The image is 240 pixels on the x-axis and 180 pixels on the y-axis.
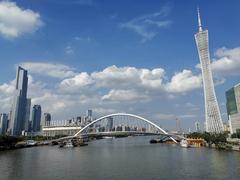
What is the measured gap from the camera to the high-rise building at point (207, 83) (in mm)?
55000

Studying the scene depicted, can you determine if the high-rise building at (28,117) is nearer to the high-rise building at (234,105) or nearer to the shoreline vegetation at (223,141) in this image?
the high-rise building at (234,105)

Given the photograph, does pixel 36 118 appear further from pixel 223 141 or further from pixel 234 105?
pixel 223 141

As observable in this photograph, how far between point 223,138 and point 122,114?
28110 mm

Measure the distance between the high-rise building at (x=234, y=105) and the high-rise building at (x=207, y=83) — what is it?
5651 millimetres

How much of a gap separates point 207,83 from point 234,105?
1093cm

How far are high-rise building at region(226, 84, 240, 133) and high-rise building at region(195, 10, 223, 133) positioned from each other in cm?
565

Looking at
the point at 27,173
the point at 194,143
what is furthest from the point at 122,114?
the point at 27,173

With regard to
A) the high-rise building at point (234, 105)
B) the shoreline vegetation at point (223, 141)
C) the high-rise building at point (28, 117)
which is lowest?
the shoreline vegetation at point (223, 141)

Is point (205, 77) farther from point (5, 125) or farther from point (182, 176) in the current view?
point (5, 125)

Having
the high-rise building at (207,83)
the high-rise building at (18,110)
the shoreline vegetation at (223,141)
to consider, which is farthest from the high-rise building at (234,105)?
the high-rise building at (18,110)

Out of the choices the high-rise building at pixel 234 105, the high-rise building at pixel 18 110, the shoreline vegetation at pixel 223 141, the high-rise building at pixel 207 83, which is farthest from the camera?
the high-rise building at pixel 18 110

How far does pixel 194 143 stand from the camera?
5444cm

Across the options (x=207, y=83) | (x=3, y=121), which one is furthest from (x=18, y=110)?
(x=207, y=83)

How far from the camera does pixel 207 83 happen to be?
183ft
